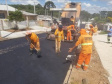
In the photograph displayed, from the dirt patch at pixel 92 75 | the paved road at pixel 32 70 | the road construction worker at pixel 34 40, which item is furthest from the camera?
the road construction worker at pixel 34 40

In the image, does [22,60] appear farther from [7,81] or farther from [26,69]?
[7,81]

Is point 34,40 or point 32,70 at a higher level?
point 34,40

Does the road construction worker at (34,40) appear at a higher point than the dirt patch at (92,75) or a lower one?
higher

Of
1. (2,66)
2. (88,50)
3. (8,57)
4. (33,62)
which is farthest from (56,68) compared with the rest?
(8,57)

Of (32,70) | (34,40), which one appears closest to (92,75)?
(32,70)

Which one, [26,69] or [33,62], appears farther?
[33,62]

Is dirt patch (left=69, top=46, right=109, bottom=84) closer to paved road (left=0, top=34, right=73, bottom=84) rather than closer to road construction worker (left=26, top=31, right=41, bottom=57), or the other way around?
paved road (left=0, top=34, right=73, bottom=84)

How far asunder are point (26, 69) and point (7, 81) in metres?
0.92

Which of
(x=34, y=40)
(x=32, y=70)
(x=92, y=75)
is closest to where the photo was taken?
(x=92, y=75)

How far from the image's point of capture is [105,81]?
3.54 meters

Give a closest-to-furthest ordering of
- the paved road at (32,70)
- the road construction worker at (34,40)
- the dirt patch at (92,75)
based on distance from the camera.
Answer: the dirt patch at (92,75) → the paved road at (32,70) → the road construction worker at (34,40)

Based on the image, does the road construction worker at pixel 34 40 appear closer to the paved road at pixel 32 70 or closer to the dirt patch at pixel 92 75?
the paved road at pixel 32 70

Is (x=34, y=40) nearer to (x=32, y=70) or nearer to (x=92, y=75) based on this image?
(x=32, y=70)

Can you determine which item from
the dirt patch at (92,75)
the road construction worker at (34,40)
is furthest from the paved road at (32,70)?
the road construction worker at (34,40)
